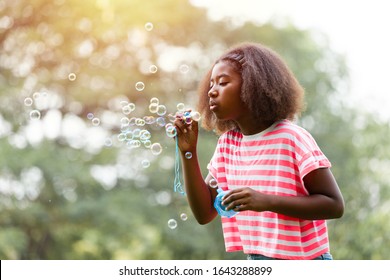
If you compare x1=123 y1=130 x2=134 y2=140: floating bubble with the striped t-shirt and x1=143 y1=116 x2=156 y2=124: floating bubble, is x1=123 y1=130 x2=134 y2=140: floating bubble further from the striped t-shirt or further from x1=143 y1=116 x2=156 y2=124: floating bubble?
the striped t-shirt

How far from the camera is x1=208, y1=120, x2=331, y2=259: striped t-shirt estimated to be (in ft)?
4.65

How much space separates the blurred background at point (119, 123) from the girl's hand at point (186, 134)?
4554mm

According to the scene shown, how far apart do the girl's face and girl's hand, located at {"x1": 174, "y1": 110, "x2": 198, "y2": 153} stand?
0.07 m

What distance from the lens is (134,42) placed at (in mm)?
6859

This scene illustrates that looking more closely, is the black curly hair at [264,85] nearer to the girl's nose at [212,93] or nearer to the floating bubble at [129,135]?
the girl's nose at [212,93]

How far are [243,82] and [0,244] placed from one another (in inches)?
218

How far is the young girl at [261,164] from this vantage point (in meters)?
1.40

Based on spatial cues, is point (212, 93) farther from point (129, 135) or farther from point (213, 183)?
point (129, 135)

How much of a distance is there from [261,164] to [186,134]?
20cm

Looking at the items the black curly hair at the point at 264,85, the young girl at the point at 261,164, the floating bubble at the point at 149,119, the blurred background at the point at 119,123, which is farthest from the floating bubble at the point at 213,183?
the blurred background at the point at 119,123

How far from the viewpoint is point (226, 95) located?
1.51 metres

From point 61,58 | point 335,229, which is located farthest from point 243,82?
point 335,229

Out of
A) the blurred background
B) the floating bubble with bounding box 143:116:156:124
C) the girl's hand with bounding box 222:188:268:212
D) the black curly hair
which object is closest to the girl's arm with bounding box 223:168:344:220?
the girl's hand with bounding box 222:188:268:212

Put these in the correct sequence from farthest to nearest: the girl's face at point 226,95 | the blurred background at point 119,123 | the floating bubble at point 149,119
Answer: the blurred background at point 119,123 < the floating bubble at point 149,119 < the girl's face at point 226,95
